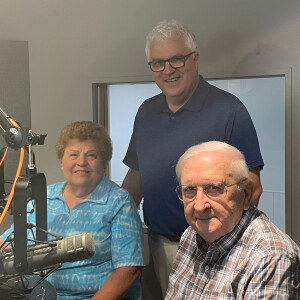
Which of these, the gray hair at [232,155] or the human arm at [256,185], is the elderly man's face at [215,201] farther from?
the human arm at [256,185]

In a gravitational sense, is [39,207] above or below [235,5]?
below

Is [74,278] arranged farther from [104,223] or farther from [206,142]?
[206,142]

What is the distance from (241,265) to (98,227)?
1.77 ft

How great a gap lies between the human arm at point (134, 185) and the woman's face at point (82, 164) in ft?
0.33

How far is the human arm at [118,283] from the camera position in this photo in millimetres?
1727

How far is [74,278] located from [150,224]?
307 mm

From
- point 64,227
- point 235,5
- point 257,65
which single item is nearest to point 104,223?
point 64,227

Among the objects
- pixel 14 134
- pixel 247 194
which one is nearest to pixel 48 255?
pixel 14 134

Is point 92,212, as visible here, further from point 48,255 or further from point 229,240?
point 229,240

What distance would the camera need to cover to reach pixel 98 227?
1707mm

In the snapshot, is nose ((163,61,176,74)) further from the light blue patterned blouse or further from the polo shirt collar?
the light blue patterned blouse

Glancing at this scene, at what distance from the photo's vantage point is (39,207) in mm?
1594

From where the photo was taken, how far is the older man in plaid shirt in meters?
1.31

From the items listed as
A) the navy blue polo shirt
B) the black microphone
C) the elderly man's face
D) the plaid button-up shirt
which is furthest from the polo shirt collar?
the black microphone
